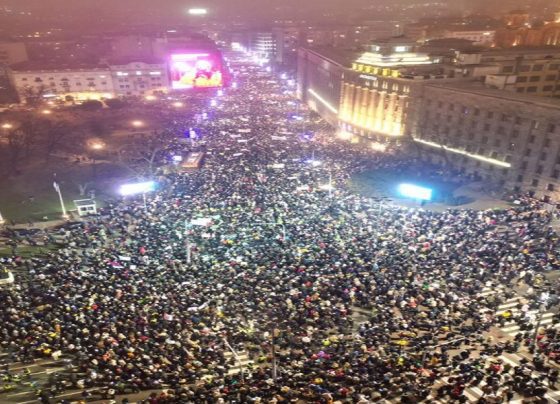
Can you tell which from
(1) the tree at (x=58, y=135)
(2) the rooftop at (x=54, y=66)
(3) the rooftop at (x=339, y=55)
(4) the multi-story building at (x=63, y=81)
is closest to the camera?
(1) the tree at (x=58, y=135)

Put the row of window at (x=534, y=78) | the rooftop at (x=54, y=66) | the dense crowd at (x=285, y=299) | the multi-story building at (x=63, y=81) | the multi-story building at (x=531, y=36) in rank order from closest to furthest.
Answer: the dense crowd at (x=285, y=299) < the row of window at (x=534, y=78) < the multi-story building at (x=531, y=36) < the multi-story building at (x=63, y=81) < the rooftop at (x=54, y=66)

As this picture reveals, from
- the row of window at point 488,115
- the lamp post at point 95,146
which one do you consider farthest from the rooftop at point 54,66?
the row of window at point 488,115

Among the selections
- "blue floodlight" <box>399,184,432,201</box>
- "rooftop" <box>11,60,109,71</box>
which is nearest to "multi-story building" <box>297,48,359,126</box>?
"blue floodlight" <box>399,184,432,201</box>

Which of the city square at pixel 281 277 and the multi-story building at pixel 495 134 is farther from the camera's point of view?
the multi-story building at pixel 495 134

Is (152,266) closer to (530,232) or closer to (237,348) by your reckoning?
(237,348)

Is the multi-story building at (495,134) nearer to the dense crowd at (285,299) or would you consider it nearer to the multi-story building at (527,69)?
the dense crowd at (285,299)

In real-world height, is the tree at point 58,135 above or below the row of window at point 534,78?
below

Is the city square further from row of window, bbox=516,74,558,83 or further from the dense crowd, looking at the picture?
row of window, bbox=516,74,558,83

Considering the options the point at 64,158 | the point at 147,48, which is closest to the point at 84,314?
the point at 64,158
